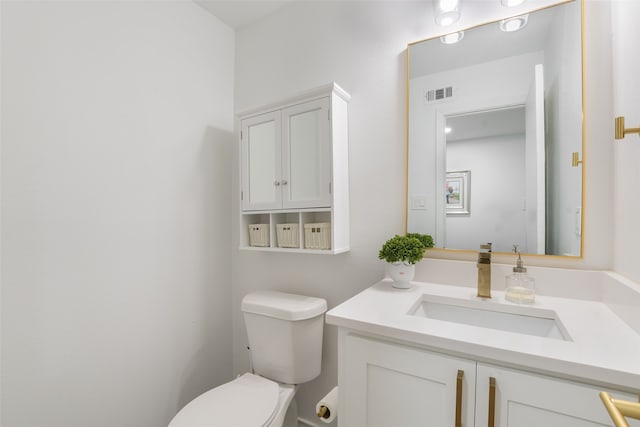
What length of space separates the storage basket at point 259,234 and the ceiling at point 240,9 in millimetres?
1307

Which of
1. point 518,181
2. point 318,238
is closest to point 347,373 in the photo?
point 318,238

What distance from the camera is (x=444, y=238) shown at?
4.07 ft

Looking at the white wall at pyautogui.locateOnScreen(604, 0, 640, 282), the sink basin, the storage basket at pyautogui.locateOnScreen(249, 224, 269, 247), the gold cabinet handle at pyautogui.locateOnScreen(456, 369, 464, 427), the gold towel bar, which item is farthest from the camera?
the storage basket at pyautogui.locateOnScreen(249, 224, 269, 247)

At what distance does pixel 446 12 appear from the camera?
1204 mm

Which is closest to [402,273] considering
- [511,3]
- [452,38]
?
[452,38]

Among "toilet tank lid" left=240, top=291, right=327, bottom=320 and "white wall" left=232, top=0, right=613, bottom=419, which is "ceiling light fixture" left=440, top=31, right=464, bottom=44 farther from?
"toilet tank lid" left=240, top=291, right=327, bottom=320

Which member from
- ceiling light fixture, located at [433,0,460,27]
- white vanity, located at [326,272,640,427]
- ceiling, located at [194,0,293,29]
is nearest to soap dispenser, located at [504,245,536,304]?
white vanity, located at [326,272,640,427]

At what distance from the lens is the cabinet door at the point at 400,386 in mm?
723

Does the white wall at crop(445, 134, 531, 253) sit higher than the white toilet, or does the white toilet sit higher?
the white wall at crop(445, 134, 531, 253)

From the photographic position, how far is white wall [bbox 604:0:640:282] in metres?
0.82

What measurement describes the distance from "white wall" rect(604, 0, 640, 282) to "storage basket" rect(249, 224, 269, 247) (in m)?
1.42

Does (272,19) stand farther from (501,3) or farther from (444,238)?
(444,238)

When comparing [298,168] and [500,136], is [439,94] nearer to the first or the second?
[500,136]

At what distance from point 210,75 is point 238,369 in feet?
6.18
